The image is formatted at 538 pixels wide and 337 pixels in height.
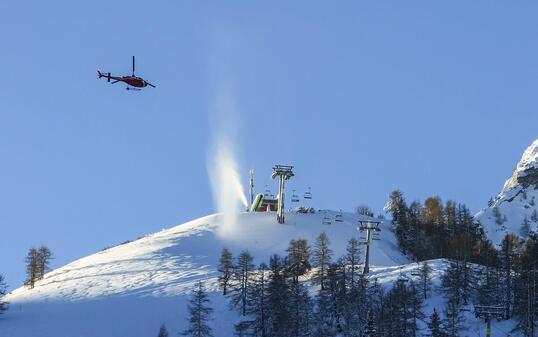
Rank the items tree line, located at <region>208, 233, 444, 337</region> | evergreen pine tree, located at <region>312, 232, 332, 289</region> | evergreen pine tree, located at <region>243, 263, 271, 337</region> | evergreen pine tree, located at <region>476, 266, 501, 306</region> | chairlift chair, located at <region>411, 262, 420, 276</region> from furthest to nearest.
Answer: chairlift chair, located at <region>411, 262, 420, 276</region>, evergreen pine tree, located at <region>312, 232, 332, 289</region>, evergreen pine tree, located at <region>476, 266, 501, 306</region>, evergreen pine tree, located at <region>243, 263, 271, 337</region>, tree line, located at <region>208, 233, 444, 337</region>

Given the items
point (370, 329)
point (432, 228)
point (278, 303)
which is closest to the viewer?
point (370, 329)

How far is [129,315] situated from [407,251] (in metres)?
63.7

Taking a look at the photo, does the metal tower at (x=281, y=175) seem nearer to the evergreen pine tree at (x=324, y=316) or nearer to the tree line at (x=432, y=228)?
the tree line at (x=432, y=228)

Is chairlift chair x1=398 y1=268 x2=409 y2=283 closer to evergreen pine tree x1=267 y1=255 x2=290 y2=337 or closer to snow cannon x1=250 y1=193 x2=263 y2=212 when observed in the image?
evergreen pine tree x1=267 y1=255 x2=290 y2=337

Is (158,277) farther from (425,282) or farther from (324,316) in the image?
(425,282)

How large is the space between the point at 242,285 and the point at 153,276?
26.8 metres

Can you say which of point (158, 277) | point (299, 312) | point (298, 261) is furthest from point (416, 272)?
point (158, 277)

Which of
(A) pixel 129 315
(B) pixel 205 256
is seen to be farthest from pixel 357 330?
(B) pixel 205 256

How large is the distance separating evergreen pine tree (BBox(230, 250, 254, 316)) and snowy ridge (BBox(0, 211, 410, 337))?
1.48m

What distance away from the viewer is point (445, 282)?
98750mm

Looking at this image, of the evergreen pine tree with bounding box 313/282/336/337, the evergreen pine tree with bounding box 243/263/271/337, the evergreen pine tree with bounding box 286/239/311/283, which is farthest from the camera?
the evergreen pine tree with bounding box 286/239/311/283

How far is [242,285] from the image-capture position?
337 feet

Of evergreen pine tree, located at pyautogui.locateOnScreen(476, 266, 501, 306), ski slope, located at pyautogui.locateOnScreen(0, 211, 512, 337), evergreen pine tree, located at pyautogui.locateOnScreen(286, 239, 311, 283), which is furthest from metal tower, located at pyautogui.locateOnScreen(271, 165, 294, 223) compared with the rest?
evergreen pine tree, located at pyautogui.locateOnScreen(476, 266, 501, 306)

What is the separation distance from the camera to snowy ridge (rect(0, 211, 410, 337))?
332 feet
